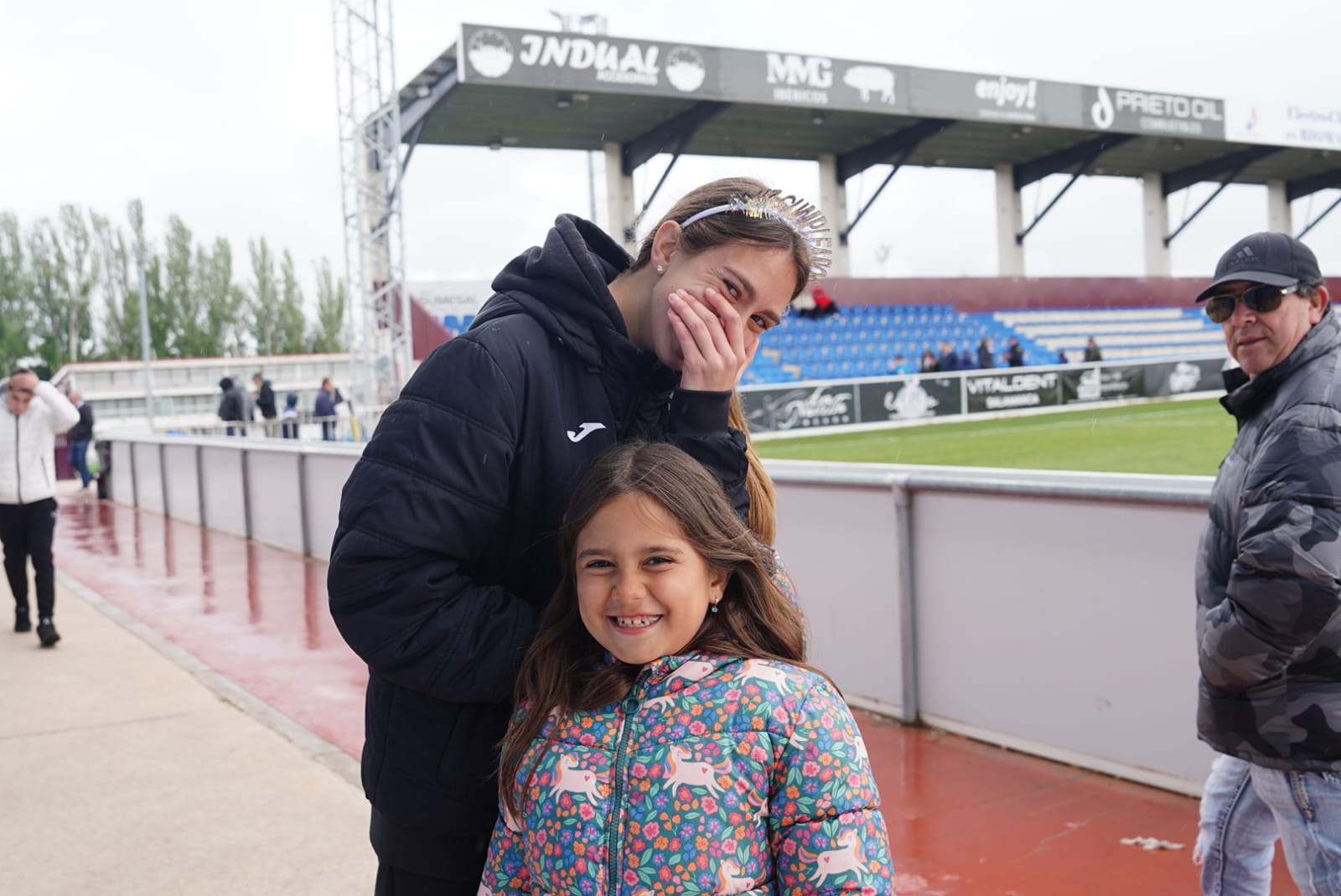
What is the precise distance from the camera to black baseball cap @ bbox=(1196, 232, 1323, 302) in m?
2.26

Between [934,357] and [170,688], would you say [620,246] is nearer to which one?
[170,688]

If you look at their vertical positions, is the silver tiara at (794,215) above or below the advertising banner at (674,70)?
below

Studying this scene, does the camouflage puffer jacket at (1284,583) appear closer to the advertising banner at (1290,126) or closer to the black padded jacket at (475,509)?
the black padded jacket at (475,509)

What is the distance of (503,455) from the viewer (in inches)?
54.9

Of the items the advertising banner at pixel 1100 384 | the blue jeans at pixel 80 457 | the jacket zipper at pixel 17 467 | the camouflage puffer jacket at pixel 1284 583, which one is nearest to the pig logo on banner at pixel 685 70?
the advertising banner at pixel 1100 384

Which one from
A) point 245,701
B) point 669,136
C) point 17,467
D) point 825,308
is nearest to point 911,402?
point 825,308

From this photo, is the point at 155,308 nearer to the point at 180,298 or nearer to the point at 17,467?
the point at 180,298

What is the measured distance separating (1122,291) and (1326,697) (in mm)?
30321

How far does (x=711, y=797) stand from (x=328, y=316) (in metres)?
61.2

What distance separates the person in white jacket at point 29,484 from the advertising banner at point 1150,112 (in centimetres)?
2702

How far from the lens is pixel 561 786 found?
1417 mm

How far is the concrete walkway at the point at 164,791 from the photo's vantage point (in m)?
3.54

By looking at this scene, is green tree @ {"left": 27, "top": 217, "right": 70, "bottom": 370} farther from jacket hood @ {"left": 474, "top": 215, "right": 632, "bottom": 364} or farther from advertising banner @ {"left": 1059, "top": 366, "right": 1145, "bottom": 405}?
jacket hood @ {"left": 474, "top": 215, "right": 632, "bottom": 364}

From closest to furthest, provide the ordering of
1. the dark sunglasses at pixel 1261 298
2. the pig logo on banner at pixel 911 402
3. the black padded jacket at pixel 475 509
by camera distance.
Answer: the black padded jacket at pixel 475 509
the dark sunglasses at pixel 1261 298
the pig logo on banner at pixel 911 402
